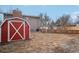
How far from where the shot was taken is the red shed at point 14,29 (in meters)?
6.15

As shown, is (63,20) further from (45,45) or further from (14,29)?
(14,29)

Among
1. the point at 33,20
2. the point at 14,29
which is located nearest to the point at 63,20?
the point at 33,20

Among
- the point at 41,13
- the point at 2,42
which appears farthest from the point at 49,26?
the point at 2,42

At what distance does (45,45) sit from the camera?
6.16 meters

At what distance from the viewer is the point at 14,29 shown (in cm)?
617

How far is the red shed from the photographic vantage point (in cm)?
615

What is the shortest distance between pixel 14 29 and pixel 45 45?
1.53 feet

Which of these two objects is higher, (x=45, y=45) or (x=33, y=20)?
(x=33, y=20)

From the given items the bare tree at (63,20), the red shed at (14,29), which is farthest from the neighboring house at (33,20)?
the bare tree at (63,20)

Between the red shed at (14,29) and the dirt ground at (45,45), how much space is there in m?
0.07

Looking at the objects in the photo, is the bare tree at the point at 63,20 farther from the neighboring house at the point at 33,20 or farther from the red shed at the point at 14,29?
the red shed at the point at 14,29

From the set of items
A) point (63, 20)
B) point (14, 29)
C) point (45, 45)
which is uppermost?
point (63, 20)

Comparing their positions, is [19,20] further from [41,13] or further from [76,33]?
[76,33]
